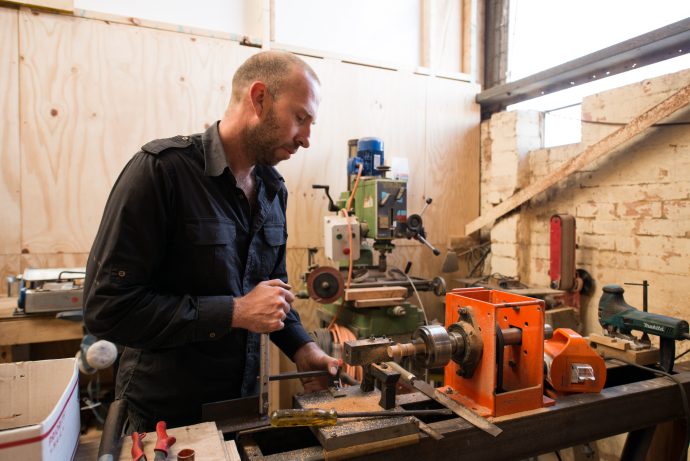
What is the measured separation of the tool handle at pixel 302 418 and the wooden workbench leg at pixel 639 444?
969 mm

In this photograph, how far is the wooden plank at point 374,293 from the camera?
2091 millimetres

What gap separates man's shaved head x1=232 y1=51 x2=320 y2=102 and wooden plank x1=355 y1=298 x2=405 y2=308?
122cm

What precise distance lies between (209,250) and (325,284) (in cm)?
99

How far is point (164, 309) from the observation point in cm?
94

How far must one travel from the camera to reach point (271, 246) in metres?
1.25

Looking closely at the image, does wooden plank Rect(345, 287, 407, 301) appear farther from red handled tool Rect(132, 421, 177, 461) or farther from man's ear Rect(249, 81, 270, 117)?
red handled tool Rect(132, 421, 177, 461)

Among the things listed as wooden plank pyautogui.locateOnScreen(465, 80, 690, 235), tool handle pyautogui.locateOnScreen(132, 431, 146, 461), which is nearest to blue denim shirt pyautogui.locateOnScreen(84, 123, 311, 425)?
tool handle pyautogui.locateOnScreen(132, 431, 146, 461)

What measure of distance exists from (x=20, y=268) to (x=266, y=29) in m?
1.95

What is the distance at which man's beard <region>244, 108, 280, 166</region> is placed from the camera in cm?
113

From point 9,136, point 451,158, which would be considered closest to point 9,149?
point 9,136

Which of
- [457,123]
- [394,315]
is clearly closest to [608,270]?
[394,315]

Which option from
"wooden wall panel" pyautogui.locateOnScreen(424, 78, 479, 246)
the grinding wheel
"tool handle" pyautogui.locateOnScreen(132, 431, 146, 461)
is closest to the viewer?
"tool handle" pyautogui.locateOnScreen(132, 431, 146, 461)

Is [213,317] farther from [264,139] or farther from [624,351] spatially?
[624,351]

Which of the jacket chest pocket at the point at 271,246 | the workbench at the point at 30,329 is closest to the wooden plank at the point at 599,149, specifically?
the jacket chest pocket at the point at 271,246
